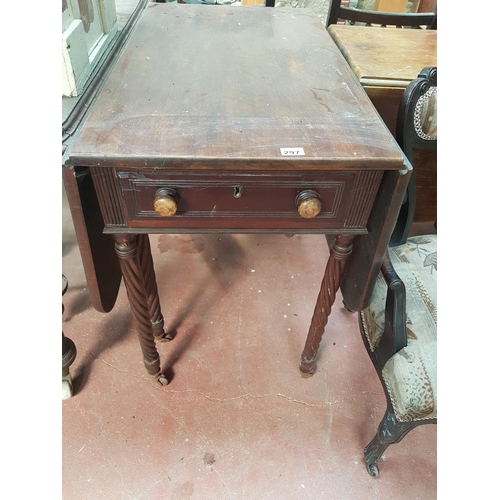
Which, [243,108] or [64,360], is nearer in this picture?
[243,108]

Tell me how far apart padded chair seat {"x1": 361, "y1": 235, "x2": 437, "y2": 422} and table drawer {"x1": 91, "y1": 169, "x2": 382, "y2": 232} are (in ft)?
0.96

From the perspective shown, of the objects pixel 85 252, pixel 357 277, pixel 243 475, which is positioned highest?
pixel 85 252

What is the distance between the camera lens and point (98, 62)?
1019 mm

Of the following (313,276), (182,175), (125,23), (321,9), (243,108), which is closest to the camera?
(182,175)

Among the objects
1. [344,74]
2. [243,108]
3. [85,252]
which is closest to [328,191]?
[243,108]

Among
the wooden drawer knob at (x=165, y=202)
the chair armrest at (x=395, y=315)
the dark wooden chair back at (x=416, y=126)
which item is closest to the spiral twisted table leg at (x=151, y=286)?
the wooden drawer knob at (x=165, y=202)

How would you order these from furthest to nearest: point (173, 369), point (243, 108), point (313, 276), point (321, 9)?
point (321, 9) → point (313, 276) → point (173, 369) → point (243, 108)

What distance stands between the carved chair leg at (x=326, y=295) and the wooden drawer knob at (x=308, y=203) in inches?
6.4

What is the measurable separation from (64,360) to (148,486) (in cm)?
43

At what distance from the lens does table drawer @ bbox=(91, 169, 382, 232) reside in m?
0.74

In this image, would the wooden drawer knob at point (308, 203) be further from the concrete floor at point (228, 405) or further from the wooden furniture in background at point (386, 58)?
the concrete floor at point (228, 405)

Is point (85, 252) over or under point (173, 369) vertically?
over

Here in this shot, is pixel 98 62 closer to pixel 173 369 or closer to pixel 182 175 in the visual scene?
pixel 182 175

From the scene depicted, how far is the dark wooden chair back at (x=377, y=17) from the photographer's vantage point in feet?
4.84
